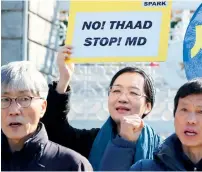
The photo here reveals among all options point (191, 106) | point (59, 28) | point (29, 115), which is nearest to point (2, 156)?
point (29, 115)

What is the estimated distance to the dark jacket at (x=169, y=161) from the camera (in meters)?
2.50

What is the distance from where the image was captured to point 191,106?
2.57m

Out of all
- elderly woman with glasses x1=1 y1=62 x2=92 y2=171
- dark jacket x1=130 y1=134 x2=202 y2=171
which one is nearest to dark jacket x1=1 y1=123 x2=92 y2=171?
elderly woman with glasses x1=1 y1=62 x2=92 y2=171

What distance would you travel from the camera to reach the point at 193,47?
127 inches

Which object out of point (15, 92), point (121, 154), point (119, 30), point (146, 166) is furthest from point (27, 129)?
point (119, 30)

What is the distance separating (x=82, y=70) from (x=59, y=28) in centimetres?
47

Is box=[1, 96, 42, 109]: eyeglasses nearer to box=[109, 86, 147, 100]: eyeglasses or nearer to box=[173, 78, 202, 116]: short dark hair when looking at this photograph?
box=[109, 86, 147, 100]: eyeglasses

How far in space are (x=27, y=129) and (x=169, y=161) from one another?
62 cm

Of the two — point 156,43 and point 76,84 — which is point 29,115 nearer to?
point 156,43

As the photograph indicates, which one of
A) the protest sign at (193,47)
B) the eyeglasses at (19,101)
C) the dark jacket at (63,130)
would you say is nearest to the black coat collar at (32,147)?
the eyeglasses at (19,101)

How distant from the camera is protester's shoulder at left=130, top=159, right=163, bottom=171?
8.34 feet

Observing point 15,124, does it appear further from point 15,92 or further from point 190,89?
point 190,89

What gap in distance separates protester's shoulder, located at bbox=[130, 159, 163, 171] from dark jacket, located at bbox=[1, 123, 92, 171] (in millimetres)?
212

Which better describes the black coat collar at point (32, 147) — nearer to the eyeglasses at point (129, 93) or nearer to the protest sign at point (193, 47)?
the eyeglasses at point (129, 93)
